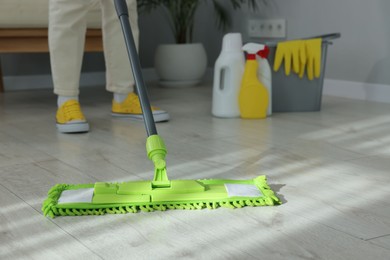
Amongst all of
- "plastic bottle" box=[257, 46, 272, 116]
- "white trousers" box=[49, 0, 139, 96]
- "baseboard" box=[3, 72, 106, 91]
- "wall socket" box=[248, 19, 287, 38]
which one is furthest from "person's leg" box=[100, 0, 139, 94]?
"baseboard" box=[3, 72, 106, 91]

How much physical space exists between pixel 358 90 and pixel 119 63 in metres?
1.15

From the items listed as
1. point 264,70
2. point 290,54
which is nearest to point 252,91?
point 264,70

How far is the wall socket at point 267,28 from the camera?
317 centimetres

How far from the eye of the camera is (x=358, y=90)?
2.80m

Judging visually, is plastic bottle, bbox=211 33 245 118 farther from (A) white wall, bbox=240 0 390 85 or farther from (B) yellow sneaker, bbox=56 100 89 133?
(A) white wall, bbox=240 0 390 85

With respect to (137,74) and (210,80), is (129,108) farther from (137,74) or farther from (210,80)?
(210,80)

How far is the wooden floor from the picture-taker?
1011 mm

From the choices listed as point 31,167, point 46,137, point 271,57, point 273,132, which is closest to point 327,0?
point 271,57

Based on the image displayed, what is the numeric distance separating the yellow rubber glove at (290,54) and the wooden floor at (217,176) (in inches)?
7.1

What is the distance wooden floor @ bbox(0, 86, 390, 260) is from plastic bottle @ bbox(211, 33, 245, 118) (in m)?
0.07

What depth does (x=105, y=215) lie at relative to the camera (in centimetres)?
117

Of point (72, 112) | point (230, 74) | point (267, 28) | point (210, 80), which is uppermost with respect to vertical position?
point (267, 28)

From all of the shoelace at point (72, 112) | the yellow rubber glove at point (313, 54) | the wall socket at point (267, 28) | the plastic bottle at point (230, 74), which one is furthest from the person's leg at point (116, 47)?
the wall socket at point (267, 28)

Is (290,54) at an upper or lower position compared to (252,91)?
upper
